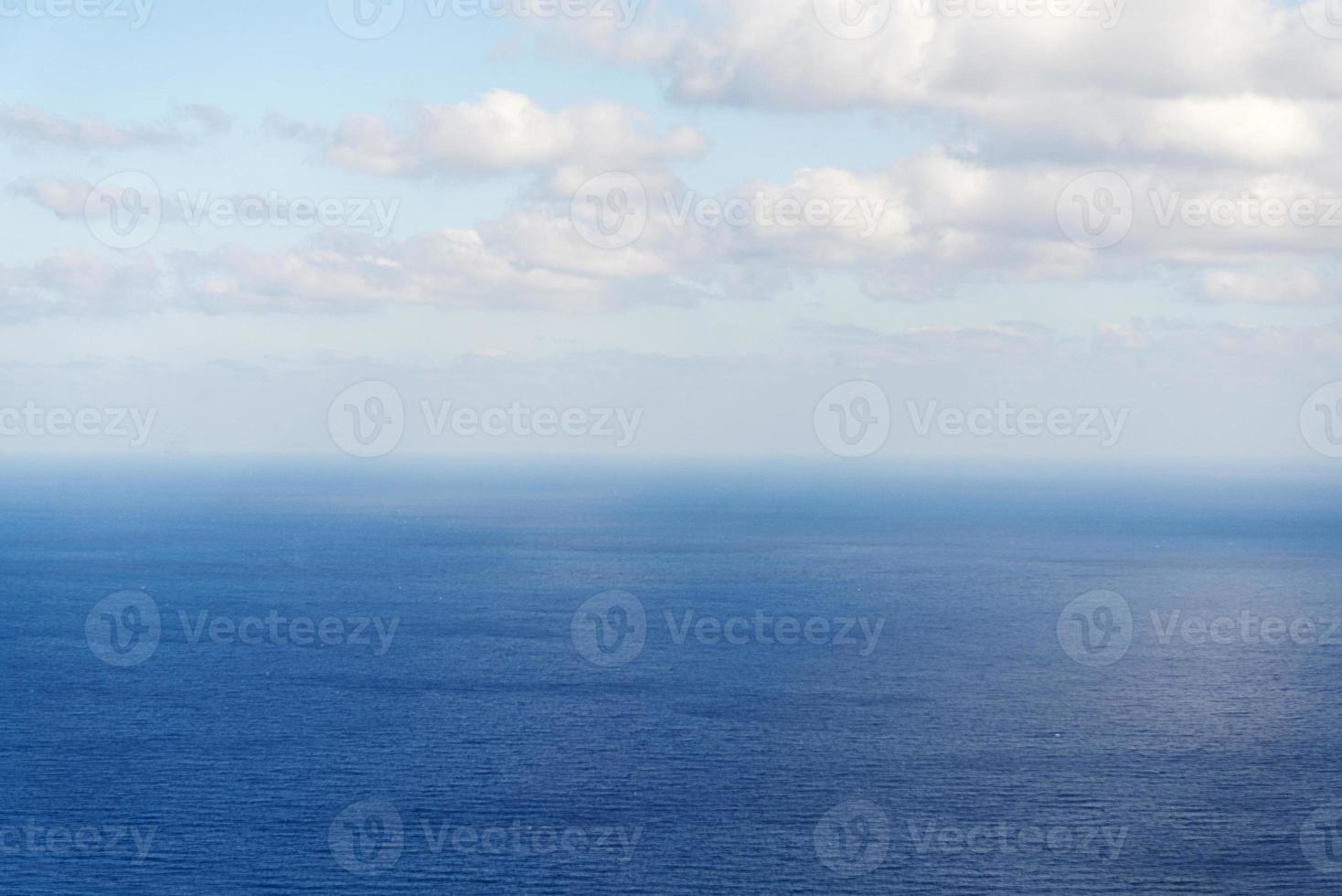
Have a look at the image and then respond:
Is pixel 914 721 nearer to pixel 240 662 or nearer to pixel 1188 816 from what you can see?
pixel 1188 816

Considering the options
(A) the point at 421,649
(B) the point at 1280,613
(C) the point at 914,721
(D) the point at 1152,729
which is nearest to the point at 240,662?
(A) the point at 421,649

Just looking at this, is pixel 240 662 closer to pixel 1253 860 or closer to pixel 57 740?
pixel 57 740

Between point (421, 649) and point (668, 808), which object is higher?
point (421, 649)

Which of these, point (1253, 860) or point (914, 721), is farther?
point (914, 721)

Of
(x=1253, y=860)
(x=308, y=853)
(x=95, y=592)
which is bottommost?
(x=1253, y=860)

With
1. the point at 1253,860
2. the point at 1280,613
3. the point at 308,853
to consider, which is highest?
the point at 1280,613

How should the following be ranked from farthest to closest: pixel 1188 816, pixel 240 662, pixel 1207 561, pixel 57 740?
pixel 1207 561 → pixel 240 662 → pixel 57 740 → pixel 1188 816

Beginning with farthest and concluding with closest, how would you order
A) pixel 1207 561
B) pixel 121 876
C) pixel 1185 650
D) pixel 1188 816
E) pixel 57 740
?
pixel 1207 561
pixel 1185 650
pixel 57 740
pixel 1188 816
pixel 121 876

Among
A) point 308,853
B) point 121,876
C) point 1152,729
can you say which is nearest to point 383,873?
point 308,853

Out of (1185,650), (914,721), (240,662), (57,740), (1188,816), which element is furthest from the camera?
(1185,650)
